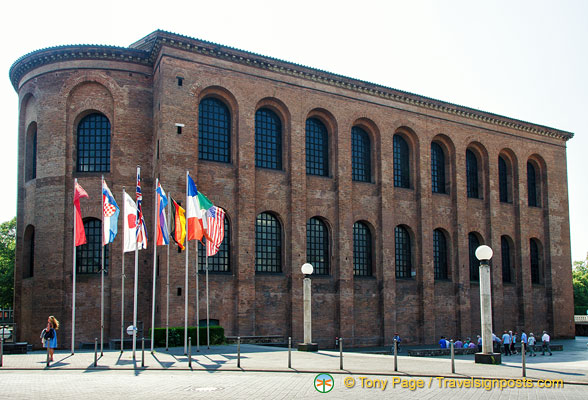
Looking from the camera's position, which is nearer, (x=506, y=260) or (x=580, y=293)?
(x=506, y=260)

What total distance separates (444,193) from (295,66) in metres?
13.4

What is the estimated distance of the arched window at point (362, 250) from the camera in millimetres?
33906

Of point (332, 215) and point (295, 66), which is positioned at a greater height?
point (295, 66)

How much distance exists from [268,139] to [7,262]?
25.3 metres

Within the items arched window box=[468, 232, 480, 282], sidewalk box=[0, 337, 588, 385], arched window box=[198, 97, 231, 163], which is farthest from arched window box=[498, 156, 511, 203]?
sidewalk box=[0, 337, 588, 385]

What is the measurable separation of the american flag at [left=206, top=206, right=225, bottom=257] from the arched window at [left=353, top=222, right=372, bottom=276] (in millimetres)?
12612

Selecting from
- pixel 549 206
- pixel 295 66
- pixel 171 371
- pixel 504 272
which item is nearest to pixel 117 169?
pixel 295 66

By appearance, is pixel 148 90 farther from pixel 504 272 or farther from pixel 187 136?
pixel 504 272

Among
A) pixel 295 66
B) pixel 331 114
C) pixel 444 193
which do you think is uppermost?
pixel 295 66

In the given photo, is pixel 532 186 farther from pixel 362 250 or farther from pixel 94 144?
pixel 94 144

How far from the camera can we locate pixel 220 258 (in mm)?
29078

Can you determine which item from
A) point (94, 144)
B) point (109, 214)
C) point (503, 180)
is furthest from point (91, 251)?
point (503, 180)

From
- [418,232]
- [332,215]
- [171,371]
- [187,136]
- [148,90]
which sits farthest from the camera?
[418,232]

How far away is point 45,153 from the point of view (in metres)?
28.8
